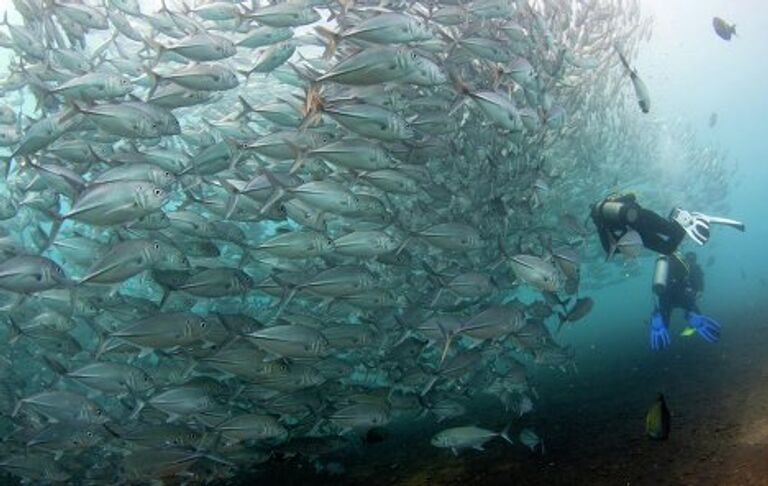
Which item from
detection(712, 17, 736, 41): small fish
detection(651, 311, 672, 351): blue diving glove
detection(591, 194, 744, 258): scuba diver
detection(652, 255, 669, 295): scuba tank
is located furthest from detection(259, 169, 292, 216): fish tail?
detection(712, 17, 736, 41): small fish

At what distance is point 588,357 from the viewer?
15.6 meters

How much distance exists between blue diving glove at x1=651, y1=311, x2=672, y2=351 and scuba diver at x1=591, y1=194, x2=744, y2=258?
1246 millimetres

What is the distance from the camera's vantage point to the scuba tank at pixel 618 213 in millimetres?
7133

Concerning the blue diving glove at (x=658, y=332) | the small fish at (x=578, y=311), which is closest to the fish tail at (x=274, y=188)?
A: the small fish at (x=578, y=311)

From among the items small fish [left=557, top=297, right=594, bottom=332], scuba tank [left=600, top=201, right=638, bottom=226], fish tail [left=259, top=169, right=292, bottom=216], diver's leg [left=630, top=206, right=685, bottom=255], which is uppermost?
fish tail [left=259, top=169, right=292, bottom=216]

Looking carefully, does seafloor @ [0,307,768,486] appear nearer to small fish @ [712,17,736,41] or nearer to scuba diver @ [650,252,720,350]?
scuba diver @ [650,252,720,350]

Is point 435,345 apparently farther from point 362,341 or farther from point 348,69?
point 348,69

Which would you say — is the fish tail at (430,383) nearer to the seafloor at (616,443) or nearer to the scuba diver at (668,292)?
the seafloor at (616,443)

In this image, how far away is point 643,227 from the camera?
7.32 meters

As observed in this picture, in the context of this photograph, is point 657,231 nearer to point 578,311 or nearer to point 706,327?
point 578,311

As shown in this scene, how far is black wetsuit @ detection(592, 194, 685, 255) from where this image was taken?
7.21 meters

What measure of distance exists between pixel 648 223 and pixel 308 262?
454 cm

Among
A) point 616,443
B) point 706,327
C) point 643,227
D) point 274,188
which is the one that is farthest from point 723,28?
point 274,188

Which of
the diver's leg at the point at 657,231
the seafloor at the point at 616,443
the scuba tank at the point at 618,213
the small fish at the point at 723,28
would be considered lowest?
the seafloor at the point at 616,443
